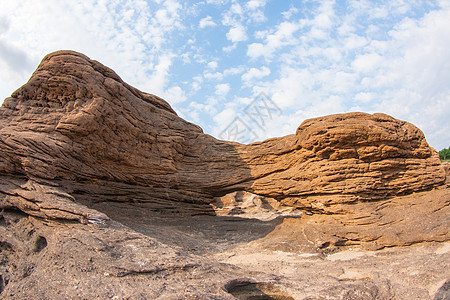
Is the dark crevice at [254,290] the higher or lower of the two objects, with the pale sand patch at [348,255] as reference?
lower

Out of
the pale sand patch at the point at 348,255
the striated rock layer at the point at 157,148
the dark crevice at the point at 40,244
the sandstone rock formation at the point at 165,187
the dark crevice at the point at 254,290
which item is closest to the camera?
the dark crevice at the point at 254,290

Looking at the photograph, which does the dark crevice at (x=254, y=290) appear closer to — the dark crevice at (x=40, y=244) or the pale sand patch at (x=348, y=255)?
the pale sand patch at (x=348, y=255)

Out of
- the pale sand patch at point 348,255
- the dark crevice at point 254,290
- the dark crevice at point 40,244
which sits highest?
the pale sand patch at point 348,255

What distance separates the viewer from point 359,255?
1084cm

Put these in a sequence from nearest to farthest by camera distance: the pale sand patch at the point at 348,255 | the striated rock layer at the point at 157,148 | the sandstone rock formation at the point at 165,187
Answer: the sandstone rock formation at the point at 165,187
the pale sand patch at the point at 348,255
the striated rock layer at the point at 157,148

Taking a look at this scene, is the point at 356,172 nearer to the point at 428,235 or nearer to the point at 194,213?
the point at 428,235

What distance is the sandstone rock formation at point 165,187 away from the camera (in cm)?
727

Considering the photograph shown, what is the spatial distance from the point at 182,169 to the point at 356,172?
810 centimetres

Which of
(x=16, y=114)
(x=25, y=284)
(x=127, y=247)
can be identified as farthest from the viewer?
(x=16, y=114)

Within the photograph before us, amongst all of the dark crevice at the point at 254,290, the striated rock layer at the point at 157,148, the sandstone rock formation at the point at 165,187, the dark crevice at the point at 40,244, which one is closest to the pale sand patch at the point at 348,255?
the sandstone rock formation at the point at 165,187

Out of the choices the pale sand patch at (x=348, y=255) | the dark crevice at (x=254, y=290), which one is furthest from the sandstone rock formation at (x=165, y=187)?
the pale sand patch at (x=348, y=255)

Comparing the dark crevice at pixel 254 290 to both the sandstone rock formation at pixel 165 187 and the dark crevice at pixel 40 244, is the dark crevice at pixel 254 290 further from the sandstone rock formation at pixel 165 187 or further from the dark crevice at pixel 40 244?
the dark crevice at pixel 40 244

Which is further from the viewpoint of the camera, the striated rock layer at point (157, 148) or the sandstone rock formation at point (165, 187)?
the striated rock layer at point (157, 148)

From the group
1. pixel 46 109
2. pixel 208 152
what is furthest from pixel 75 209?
pixel 208 152
